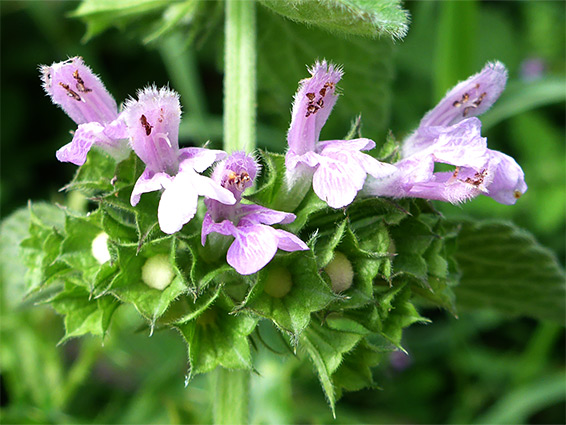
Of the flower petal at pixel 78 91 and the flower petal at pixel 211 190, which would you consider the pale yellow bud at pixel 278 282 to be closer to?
the flower petal at pixel 211 190

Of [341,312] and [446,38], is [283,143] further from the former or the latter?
[341,312]

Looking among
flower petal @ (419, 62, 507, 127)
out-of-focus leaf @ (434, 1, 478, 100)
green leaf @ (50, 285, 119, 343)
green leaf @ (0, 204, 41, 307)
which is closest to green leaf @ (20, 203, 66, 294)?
green leaf @ (50, 285, 119, 343)

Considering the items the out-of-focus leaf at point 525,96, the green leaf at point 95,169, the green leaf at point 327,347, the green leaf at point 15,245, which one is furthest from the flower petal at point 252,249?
the out-of-focus leaf at point 525,96

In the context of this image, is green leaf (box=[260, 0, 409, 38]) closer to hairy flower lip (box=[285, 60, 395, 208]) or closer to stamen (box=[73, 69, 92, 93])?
hairy flower lip (box=[285, 60, 395, 208])

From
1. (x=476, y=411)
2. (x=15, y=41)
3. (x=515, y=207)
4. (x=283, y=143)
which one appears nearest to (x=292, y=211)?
(x=283, y=143)

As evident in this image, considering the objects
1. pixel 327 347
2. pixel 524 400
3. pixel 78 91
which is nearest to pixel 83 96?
pixel 78 91
